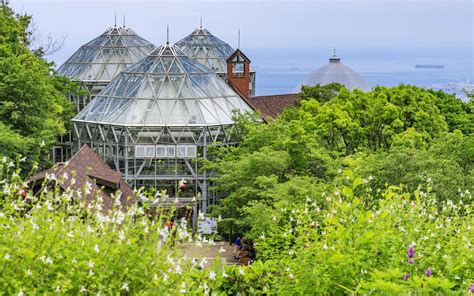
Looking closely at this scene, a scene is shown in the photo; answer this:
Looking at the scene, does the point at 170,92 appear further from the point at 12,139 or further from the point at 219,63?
the point at 219,63

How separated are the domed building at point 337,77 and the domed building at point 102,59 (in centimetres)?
2486

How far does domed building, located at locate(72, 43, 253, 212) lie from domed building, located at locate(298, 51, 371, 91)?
3593 cm

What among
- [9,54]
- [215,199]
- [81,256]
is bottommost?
[215,199]

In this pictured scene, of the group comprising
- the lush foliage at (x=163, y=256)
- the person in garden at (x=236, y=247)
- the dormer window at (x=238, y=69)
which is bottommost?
the person in garden at (x=236, y=247)

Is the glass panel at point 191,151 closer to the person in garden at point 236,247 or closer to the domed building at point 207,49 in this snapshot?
the person in garden at point 236,247

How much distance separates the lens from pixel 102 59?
56.2 metres

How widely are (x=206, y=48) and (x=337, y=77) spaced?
72.6 ft

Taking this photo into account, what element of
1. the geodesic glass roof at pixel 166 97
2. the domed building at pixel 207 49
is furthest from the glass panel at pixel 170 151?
the domed building at pixel 207 49

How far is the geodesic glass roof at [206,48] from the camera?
59625 mm

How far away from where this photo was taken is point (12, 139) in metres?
27.8

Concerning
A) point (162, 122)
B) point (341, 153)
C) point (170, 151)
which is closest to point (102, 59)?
point (162, 122)

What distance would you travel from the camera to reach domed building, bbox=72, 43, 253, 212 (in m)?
38.7

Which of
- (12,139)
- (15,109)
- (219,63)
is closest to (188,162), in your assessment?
(15,109)

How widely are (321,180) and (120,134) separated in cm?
1340
